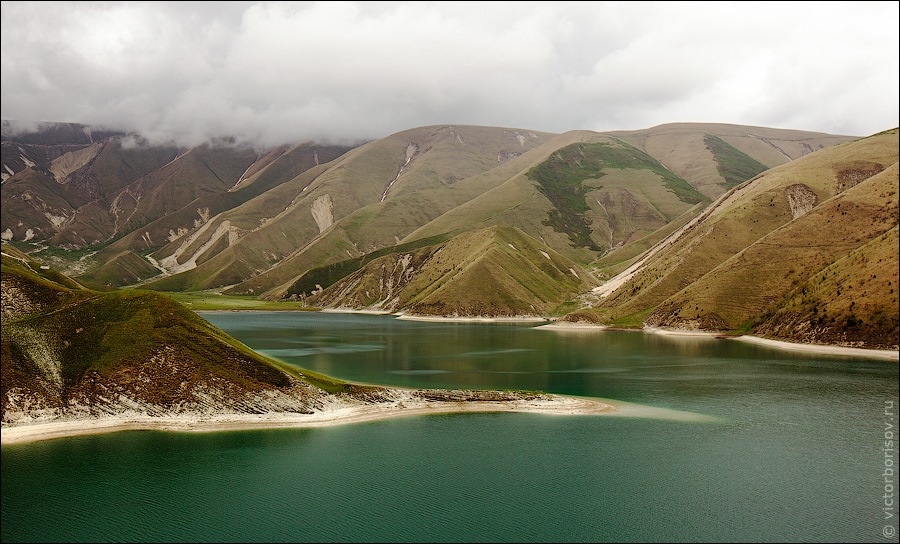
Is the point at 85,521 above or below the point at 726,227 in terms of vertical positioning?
below

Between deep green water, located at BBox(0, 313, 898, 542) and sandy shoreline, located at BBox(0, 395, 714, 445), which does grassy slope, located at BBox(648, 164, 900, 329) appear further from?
sandy shoreline, located at BBox(0, 395, 714, 445)

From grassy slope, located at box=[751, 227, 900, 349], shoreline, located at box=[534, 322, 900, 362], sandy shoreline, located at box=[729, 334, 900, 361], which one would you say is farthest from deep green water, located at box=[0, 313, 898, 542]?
grassy slope, located at box=[751, 227, 900, 349]

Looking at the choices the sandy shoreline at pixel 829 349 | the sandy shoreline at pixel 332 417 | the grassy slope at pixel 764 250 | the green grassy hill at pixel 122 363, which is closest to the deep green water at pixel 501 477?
the sandy shoreline at pixel 332 417

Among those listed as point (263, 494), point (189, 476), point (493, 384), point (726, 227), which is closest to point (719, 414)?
point (493, 384)

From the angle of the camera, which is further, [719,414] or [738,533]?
[719,414]

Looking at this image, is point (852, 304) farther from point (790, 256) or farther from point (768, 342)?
point (790, 256)

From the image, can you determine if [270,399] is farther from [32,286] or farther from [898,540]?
[898,540]
